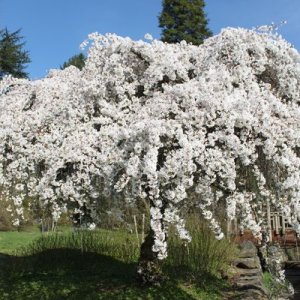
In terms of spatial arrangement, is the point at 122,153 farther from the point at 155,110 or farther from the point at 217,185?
the point at 217,185

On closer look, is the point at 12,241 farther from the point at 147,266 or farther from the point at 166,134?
the point at 166,134

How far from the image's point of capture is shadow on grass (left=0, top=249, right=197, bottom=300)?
26.6 feet

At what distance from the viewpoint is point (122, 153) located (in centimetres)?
627

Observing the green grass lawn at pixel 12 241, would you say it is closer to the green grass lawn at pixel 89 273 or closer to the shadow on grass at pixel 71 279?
the green grass lawn at pixel 89 273

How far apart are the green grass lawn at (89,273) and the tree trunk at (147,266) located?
130mm

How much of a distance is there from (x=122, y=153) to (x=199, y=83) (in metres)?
1.49

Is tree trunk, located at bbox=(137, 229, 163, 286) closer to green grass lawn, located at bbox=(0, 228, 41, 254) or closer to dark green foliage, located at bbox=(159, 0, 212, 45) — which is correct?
green grass lawn, located at bbox=(0, 228, 41, 254)

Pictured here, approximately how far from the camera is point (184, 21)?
37.5 meters

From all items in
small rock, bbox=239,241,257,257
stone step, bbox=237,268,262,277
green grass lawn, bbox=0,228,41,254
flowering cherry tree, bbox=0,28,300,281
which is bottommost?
stone step, bbox=237,268,262,277

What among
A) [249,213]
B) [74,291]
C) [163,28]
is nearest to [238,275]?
[74,291]

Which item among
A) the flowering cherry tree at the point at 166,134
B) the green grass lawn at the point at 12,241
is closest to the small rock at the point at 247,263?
the flowering cherry tree at the point at 166,134

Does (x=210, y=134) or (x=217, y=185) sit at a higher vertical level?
(x=210, y=134)

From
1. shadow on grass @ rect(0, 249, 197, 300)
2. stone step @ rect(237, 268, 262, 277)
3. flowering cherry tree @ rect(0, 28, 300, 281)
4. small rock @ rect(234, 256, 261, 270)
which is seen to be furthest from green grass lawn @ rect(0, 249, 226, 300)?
small rock @ rect(234, 256, 261, 270)

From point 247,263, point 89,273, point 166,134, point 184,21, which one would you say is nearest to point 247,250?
point 247,263
